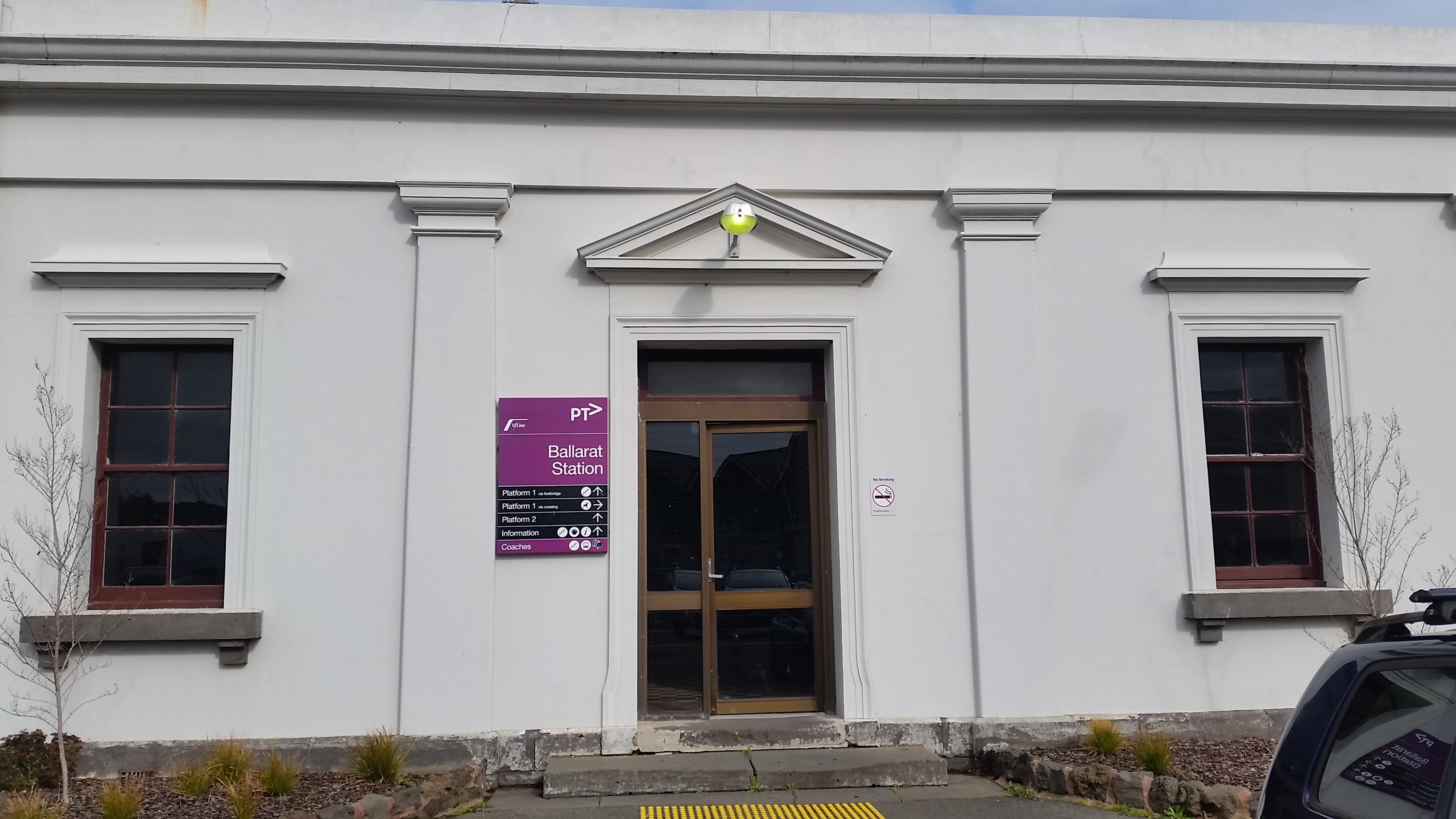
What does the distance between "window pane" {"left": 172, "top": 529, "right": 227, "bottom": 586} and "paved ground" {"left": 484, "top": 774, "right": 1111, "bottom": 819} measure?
2.62 metres

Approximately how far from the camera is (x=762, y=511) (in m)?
7.50

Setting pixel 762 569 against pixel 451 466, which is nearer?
pixel 451 466

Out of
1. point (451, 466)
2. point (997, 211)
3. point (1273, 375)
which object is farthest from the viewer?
point (1273, 375)

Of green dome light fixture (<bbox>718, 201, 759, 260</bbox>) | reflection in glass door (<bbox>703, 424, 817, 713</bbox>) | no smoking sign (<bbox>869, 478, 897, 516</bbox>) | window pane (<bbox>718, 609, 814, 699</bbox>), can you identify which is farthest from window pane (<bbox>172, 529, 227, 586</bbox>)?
no smoking sign (<bbox>869, 478, 897, 516</bbox>)

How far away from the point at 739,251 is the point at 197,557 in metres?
4.49

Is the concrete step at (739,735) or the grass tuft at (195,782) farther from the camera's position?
the concrete step at (739,735)

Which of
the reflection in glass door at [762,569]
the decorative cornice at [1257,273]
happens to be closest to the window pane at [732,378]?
the reflection in glass door at [762,569]

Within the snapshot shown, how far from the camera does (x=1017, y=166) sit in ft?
25.0

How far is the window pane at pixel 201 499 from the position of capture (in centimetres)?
713

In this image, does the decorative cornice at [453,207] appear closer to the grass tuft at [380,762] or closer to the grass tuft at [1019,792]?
the grass tuft at [380,762]

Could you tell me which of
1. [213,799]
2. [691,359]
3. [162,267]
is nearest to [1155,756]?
[691,359]

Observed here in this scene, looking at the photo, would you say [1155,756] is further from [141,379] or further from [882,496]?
[141,379]

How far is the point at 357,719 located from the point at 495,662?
3.25 ft

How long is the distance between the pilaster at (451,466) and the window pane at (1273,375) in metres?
5.89
